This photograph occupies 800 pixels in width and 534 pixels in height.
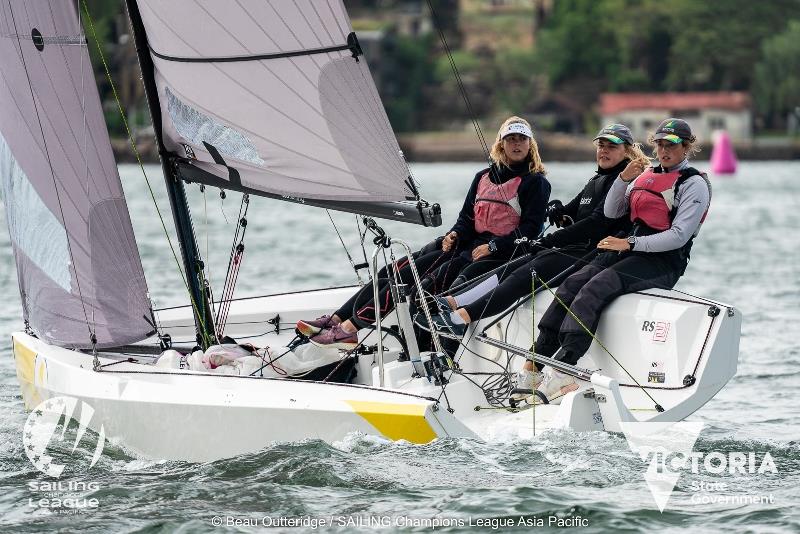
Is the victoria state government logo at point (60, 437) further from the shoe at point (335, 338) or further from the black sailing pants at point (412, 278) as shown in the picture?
the black sailing pants at point (412, 278)

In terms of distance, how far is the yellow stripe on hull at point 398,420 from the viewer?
5332mm

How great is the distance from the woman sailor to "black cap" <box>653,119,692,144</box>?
1.82ft

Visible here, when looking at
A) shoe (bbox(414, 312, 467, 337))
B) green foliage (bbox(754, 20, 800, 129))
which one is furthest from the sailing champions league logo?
→ green foliage (bbox(754, 20, 800, 129))

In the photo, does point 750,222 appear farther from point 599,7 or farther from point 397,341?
point 599,7

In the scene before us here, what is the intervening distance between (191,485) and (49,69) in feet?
7.21

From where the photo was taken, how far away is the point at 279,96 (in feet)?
20.4

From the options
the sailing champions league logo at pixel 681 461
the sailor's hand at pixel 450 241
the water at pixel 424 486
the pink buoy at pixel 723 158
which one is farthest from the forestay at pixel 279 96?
the pink buoy at pixel 723 158

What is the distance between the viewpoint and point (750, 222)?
23.1m

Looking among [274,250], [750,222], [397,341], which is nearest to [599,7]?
[750,222]

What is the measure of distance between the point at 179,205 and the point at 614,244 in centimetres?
192

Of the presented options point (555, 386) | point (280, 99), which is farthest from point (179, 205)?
point (555, 386)

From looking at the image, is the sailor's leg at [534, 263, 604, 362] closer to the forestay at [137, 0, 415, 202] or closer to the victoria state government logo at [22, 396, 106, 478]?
the forestay at [137, 0, 415, 202]

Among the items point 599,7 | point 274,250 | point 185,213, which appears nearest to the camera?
point 185,213

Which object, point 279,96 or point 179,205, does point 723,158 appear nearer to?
point 179,205
